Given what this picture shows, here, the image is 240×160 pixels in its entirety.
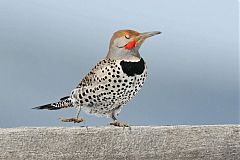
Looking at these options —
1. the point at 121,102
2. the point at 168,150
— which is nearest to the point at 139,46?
the point at 121,102

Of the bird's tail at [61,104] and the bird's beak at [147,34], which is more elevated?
the bird's beak at [147,34]

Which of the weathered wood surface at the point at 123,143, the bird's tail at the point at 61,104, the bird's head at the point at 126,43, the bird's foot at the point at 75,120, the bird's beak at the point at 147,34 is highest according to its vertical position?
the bird's beak at the point at 147,34

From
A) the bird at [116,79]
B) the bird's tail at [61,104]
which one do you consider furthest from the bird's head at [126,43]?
the bird's tail at [61,104]

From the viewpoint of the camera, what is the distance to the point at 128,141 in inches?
77.6

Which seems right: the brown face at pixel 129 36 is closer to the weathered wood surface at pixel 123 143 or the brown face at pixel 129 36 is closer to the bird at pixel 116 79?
the bird at pixel 116 79

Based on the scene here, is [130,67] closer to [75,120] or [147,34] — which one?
[147,34]

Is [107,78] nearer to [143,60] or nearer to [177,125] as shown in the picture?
[143,60]

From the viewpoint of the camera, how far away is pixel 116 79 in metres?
2.01

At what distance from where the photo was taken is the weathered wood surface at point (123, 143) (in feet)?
6.06

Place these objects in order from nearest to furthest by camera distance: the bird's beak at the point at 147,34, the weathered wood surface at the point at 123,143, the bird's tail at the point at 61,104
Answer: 1. the weathered wood surface at the point at 123,143
2. the bird's beak at the point at 147,34
3. the bird's tail at the point at 61,104

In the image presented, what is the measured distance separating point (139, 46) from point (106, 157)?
39 centimetres

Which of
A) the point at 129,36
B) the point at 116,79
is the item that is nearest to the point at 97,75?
the point at 116,79

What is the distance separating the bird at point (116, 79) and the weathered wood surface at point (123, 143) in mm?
75

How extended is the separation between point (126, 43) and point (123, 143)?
331 millimetres
